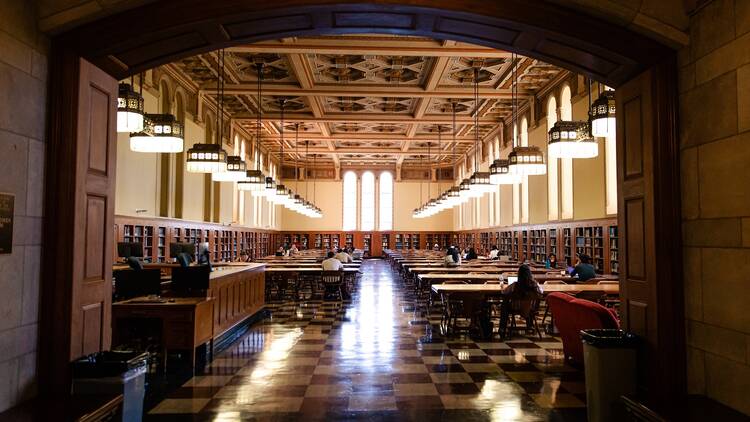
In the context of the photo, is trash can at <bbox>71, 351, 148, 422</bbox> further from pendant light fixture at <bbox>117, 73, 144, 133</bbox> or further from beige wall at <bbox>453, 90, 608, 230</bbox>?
beige wall at <bbox>453, 90, 608, 230</bbox>

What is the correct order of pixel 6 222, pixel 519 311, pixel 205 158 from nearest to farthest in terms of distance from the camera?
pixel 6 222, pixel 205 158, pixel 519 311

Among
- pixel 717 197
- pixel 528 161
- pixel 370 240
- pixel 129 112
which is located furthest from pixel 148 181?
pixel 370 240

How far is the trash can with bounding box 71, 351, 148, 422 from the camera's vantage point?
3.20 metres

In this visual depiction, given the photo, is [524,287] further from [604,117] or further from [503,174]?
[604,117]

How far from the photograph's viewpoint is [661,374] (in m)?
3.31

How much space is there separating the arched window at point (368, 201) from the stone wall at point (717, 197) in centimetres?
2822

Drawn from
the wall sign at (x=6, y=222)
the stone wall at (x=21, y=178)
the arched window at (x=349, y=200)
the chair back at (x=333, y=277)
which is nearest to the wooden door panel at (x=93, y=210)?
the stone wall at (x=21, y=178)

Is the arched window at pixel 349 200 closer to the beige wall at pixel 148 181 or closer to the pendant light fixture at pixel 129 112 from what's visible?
the beige wall at pixel 148 181

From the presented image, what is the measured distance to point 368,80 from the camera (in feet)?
46.4

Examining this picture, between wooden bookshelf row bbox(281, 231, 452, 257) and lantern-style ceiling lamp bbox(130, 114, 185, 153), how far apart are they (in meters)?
25.5

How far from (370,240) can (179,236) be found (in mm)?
→ 18237

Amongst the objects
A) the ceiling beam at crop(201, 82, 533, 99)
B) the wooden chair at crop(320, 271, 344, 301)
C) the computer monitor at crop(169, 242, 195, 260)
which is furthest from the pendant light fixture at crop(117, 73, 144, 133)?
the ceiling beam at crop(201, 82, 533, 99)

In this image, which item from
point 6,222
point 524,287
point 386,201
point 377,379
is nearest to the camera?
point 6,222

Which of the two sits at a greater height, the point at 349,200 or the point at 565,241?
the point at 349,200
